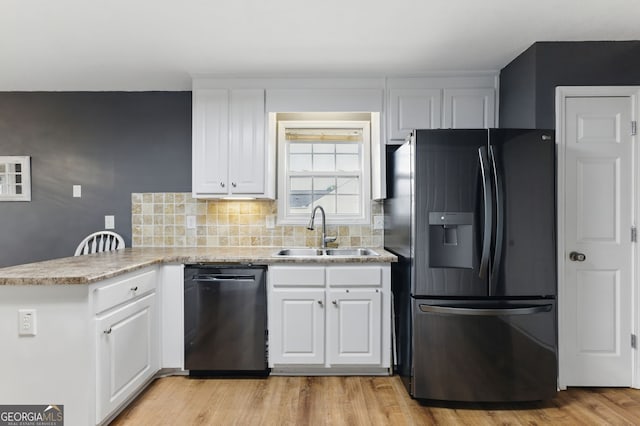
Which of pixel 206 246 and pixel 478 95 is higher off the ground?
pixel 478 95

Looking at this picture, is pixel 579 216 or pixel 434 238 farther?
pixel 579 216

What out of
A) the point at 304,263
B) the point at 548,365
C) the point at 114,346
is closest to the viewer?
the point at 114,346

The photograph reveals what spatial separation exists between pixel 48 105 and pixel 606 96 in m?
4.51

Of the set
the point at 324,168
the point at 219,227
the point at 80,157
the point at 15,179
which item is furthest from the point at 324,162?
the point at 15,179

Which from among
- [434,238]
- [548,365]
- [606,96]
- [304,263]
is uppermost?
[606,96]

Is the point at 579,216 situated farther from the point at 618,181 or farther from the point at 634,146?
the point at 634,146

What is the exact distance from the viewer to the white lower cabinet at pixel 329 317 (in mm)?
2484

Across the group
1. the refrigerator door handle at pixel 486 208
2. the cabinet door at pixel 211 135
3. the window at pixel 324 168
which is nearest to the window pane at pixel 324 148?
the window at pixel 324 168

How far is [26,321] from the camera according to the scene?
169cm

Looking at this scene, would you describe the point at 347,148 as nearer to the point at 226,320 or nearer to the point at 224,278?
the point at 224,278

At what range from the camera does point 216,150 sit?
2861 millimetres

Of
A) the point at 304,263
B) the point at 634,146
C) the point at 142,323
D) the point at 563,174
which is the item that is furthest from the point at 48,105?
the point at 634,146

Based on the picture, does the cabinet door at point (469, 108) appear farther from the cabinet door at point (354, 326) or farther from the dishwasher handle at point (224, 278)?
the dishwasher handle at point (224, 278)

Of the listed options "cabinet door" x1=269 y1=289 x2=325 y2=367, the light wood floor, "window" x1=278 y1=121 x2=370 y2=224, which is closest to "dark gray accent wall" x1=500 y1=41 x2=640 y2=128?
"window" x1=278 y1=121 x2=370 y2=224
